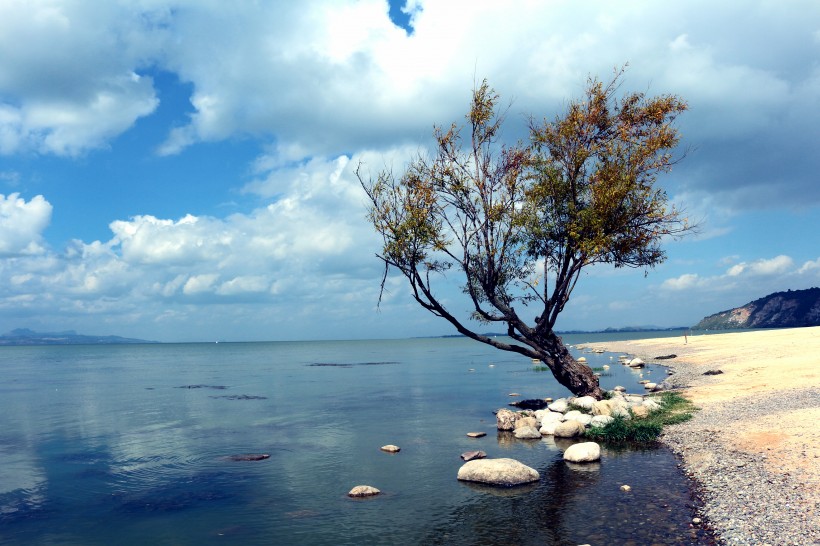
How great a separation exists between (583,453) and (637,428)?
5481mm

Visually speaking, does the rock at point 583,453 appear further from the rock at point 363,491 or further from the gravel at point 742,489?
the rock at point 363,491

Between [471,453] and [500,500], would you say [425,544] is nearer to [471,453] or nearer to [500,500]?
[500,500]

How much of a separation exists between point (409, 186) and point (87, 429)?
2790cm

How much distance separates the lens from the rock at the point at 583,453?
23.2 metres

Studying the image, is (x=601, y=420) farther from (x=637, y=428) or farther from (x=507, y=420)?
(x=507, y=420)

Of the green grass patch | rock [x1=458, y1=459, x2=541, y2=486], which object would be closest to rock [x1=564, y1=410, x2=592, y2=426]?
the green grass patch

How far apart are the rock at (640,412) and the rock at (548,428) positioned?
4.90 metres

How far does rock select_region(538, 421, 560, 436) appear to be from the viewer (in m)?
29.6

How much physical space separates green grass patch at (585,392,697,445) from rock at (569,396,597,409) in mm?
3105

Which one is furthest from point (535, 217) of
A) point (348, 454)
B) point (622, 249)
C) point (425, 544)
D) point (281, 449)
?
point (425, 544)

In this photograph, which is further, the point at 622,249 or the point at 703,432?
the point at 622,249

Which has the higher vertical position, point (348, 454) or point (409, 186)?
point (409, 186)

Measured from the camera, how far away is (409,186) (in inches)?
1371

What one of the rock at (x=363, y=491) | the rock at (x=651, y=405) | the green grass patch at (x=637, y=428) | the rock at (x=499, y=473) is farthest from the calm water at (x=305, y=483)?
the rock at (x=651, y=405)
